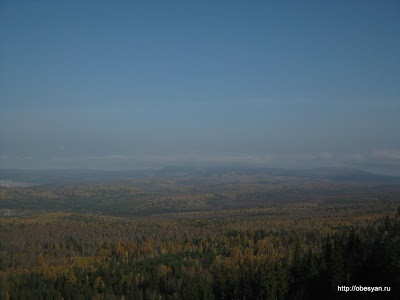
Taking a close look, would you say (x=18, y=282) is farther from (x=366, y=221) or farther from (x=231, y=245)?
(x=366, y=221)

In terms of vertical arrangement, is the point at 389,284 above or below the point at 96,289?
above

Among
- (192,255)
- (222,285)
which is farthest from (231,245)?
(222,285)

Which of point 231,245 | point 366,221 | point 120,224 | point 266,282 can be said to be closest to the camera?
point 266,282

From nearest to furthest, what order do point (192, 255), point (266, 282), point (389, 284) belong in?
point (389, 284), point (266, 282), point (192, 255)

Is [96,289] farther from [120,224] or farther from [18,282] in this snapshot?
[120,224]

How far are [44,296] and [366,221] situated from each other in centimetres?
9082

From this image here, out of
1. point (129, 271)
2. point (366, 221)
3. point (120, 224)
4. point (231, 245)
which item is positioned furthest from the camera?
point (120, 224)

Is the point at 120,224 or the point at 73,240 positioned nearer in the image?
the point at 73,240

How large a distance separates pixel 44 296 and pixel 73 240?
161ft

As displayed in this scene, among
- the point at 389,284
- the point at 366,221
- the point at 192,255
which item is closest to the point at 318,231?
the point at 366,221

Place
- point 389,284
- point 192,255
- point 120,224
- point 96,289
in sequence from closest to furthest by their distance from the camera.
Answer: point 389,284
point 96,289
point 192,255
point 120,224

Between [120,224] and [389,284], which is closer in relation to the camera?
[389,284]

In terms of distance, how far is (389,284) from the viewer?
62.2 metres

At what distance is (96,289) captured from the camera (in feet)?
253
